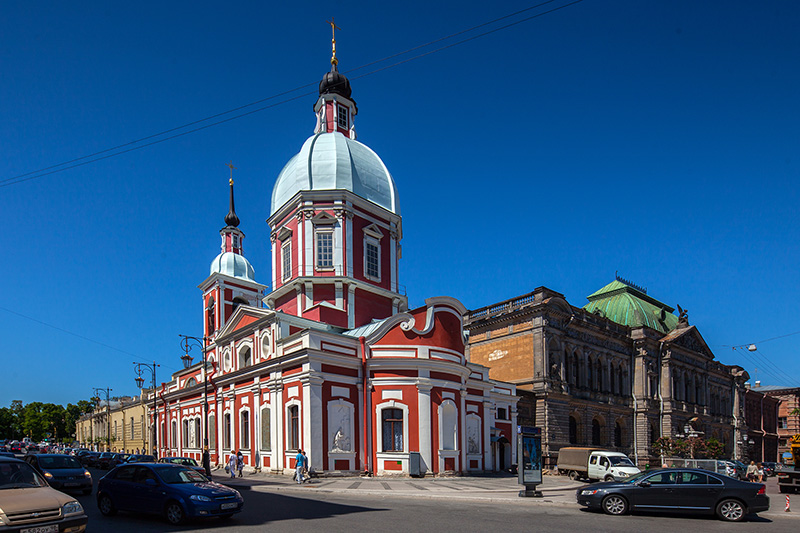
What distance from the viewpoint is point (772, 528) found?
13.5 m

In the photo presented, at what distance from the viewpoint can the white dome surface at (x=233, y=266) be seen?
1901 inches

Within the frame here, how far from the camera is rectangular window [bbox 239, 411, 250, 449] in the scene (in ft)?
110

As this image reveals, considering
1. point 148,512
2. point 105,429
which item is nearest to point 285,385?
point 148,512

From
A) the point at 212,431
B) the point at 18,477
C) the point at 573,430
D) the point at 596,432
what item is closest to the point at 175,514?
the point at 18,477

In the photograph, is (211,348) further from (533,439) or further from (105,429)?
(105,429)

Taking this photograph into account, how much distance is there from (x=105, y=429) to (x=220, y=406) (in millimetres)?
55741

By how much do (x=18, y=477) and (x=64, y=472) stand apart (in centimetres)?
974

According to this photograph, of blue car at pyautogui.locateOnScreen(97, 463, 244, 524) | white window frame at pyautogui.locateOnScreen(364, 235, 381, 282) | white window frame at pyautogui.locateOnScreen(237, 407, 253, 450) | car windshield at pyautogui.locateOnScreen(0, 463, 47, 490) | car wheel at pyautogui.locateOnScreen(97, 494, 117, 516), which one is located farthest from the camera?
white window frame at pyautogui.locateOnScreen(364, 235, 381, 282)

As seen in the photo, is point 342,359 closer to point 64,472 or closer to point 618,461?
point 64,472

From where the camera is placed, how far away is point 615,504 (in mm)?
15625

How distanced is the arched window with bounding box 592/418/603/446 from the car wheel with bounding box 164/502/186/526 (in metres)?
41.9

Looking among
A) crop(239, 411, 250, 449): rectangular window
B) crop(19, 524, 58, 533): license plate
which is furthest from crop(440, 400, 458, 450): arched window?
crop(19, 524, 58, 533): license plate

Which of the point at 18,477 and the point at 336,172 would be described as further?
the point at 336,172

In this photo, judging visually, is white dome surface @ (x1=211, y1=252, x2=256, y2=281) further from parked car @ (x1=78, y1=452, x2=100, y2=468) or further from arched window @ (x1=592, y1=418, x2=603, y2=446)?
arched window @ (x1=592, y1=418, x2=603, y2=446)
